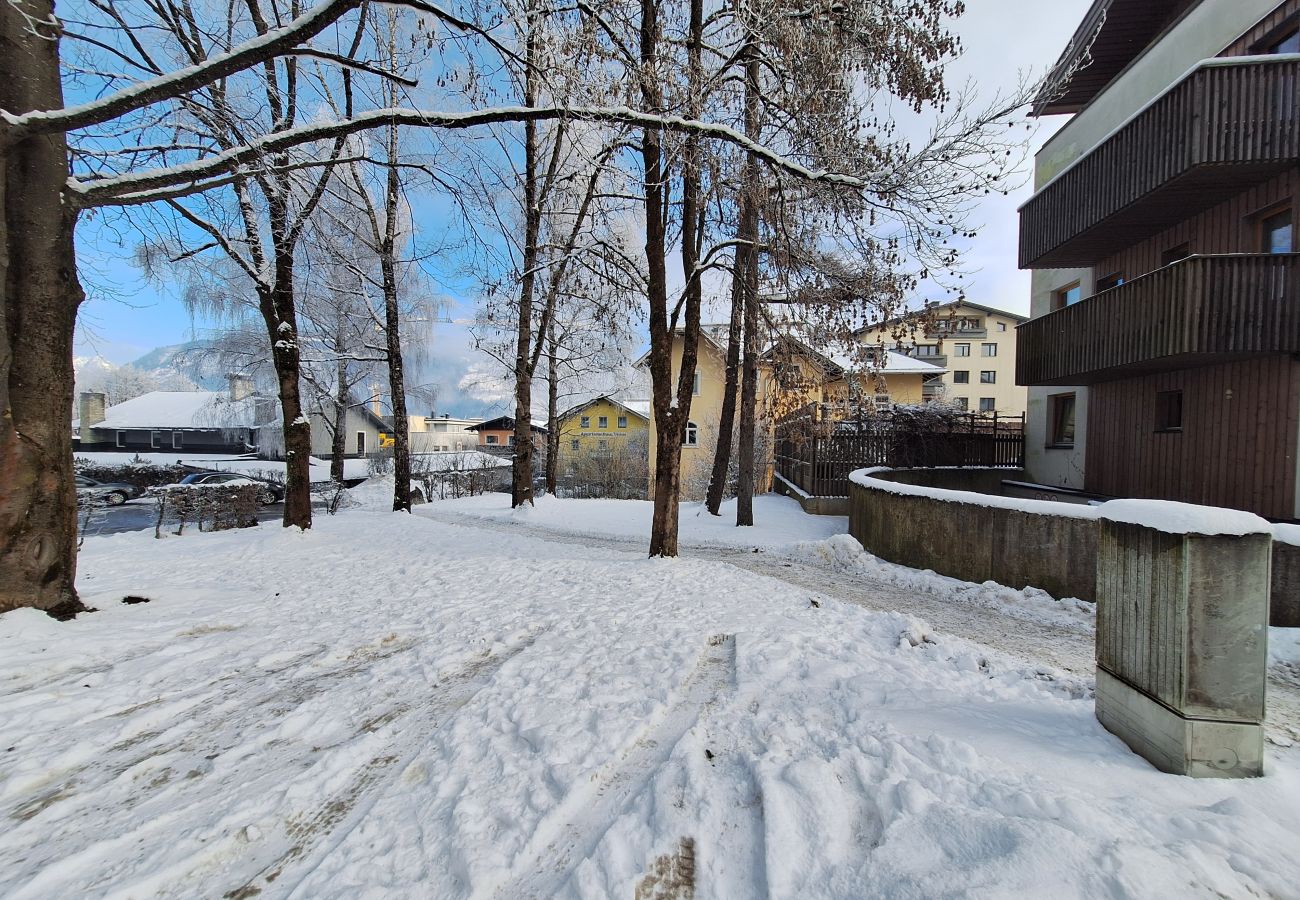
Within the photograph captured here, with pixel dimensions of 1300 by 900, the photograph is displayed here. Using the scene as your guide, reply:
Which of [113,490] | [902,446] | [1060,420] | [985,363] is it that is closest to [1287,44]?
[1060,420]

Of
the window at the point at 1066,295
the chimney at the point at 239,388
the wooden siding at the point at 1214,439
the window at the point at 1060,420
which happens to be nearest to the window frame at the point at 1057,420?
the window at the point at 1060,420

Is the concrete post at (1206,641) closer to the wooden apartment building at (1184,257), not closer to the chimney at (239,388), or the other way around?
the wooden apartment building at (1184,257)

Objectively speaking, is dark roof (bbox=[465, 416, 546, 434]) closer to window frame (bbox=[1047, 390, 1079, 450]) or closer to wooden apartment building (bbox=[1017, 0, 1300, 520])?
window frame (bbox=[1047, 390, 1079, 450])

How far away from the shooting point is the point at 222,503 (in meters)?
11.7

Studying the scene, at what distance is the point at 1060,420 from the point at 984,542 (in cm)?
1013

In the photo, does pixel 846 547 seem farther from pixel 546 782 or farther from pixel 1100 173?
pixel 1100 173

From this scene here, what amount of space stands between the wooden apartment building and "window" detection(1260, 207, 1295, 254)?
0.02 meters

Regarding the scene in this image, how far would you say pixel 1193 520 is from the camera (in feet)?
7.52

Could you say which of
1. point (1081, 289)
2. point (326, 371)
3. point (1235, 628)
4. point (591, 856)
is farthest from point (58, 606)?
point (326, 371)

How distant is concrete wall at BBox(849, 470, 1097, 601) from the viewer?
20.7ft

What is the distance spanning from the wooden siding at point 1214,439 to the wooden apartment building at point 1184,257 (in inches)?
Result: 0.9

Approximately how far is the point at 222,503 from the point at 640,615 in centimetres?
1127

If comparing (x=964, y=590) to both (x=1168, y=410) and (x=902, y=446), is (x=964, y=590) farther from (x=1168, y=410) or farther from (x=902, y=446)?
(x=902, y=446)

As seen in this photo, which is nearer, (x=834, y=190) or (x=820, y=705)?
(x=820, y=705)
